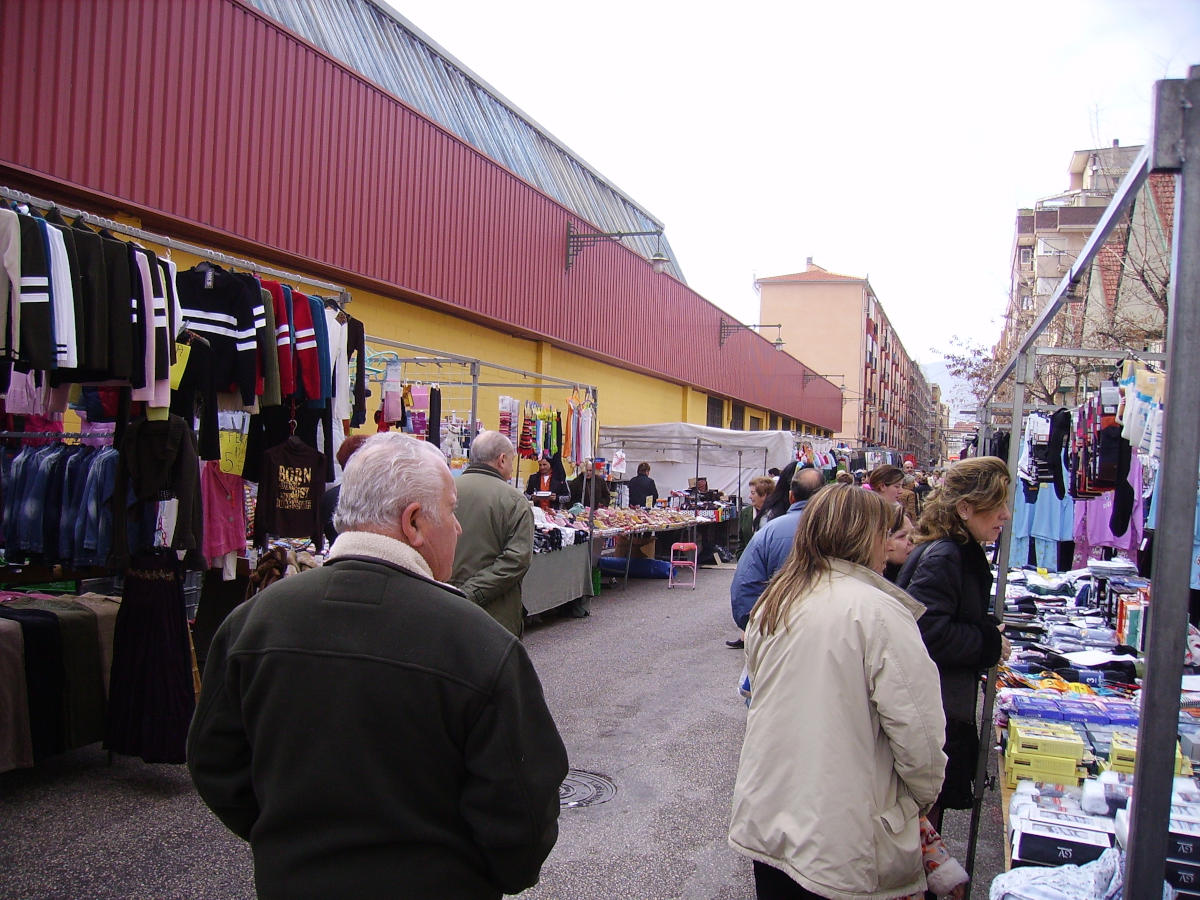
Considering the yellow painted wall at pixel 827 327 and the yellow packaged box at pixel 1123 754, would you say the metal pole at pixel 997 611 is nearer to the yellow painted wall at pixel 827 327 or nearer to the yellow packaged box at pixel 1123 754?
the yellow packaged box at pixel 1123 754

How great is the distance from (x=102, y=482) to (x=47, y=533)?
512 millimetres

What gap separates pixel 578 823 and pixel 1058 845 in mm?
2494

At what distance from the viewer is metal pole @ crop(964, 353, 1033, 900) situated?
3.83 m

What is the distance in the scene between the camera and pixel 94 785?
5.06 meters

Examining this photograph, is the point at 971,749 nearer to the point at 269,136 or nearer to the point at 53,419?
the point at 53,419

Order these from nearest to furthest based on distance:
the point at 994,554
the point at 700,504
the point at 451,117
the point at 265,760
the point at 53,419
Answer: the point at 265,760 < the point at 53,419 < the point at 994,554 < the point at 451,117 < the point at 700,504

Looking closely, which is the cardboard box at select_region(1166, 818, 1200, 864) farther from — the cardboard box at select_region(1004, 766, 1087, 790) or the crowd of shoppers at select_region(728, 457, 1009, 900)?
the cardboard box at select_region(1004, 766, 1087, 790)

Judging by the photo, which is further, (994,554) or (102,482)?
(994,554)

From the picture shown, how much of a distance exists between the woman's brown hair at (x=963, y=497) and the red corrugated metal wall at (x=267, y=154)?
284 inches

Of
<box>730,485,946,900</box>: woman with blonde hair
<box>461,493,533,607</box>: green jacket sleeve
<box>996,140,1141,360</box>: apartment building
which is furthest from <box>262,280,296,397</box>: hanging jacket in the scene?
<box>996,140,1141,360</box>: apartment building

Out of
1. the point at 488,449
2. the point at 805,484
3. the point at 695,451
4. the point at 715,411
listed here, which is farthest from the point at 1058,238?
the point at 488,449

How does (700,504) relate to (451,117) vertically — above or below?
below

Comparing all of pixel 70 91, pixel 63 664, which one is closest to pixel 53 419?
pixel 63 664

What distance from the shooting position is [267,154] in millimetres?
9516
